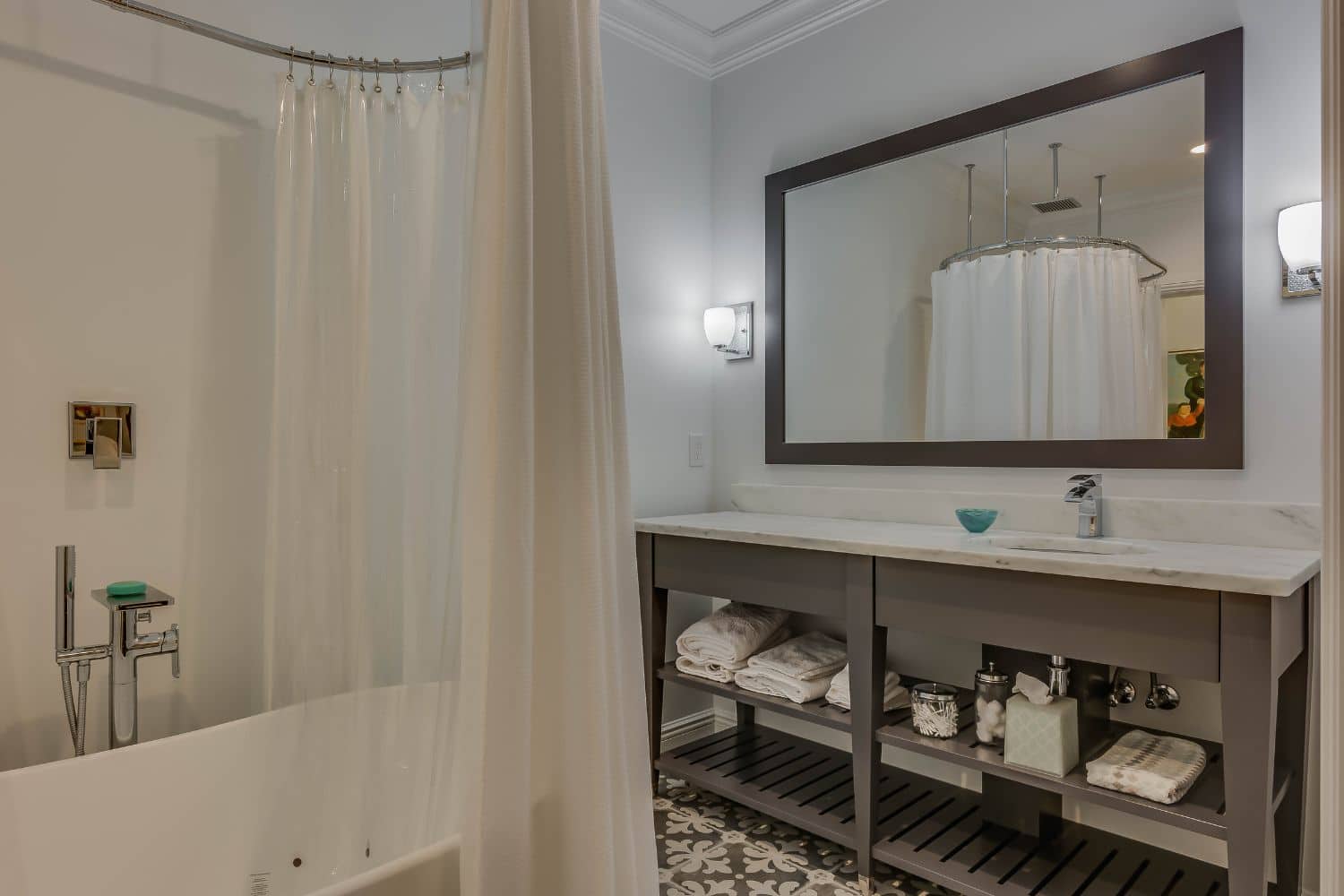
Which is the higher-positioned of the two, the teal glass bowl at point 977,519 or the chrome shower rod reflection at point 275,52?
the chrome shower rod reflection at point 275,52

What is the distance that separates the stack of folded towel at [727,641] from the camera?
2.30m

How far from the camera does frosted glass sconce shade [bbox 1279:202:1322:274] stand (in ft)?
5.53

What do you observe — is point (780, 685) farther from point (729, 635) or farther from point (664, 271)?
point (664, 271)

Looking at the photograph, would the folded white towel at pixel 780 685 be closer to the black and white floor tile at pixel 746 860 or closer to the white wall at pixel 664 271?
the black and white floor tile at pixel 746 860

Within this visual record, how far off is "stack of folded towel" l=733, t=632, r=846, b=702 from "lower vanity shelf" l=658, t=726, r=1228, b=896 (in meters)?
0.31

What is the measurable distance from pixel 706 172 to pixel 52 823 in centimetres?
273

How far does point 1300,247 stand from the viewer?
171 cm

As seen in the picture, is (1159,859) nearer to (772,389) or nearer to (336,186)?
(772,389)

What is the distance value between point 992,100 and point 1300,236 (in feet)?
3.03

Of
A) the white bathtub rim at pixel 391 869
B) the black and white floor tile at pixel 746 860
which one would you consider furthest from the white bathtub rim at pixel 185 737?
the black and white floor tile at pixel 746 860

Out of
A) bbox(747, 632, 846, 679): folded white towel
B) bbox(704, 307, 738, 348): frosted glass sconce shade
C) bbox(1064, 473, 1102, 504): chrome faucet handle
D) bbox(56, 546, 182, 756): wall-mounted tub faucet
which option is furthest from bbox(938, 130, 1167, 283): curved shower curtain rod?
bbox(56, 546, 182, 756): wall-mounted tub faucet

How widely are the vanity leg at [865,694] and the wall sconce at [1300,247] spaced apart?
3.71 feet

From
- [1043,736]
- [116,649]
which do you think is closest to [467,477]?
[116,649]

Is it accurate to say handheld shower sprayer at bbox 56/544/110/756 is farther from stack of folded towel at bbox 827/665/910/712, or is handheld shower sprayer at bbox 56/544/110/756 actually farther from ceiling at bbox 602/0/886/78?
ceiling at bbox 602/0/886/78
